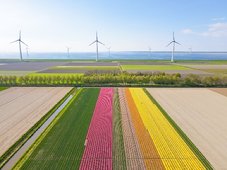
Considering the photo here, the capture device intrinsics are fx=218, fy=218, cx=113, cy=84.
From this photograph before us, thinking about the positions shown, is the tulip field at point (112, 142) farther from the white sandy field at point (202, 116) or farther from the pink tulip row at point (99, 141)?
the white sandy field at point (202, 116)

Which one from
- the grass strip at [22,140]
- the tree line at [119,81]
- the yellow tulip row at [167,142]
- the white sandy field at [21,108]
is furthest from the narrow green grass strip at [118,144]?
the tree line at [119,81]

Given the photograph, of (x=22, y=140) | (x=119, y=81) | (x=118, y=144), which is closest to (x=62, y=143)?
(x=22, y=140)

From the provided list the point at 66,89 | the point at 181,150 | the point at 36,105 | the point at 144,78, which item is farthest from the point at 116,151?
the point at 144,78

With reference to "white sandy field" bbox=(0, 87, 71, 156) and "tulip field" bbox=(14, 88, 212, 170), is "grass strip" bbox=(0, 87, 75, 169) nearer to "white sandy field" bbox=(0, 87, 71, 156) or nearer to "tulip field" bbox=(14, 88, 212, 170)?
"white sandy field" bbox=(0, 87, 71, 156)

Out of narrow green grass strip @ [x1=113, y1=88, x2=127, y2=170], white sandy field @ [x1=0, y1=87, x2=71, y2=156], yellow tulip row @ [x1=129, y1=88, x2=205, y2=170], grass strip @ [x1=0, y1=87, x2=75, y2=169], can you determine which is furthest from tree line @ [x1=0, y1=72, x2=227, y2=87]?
narrow green grass strip @ [x1=113, y1=88, x2=127, y2=170]

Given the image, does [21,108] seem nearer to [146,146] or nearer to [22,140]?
[22,140]

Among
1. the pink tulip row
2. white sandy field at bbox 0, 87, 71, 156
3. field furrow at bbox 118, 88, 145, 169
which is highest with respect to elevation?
white sandy field at bbox 0, 87, 71, 156

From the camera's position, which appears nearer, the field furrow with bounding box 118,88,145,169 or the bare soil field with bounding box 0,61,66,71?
the field furrow with bounding box 118,88,145,169
